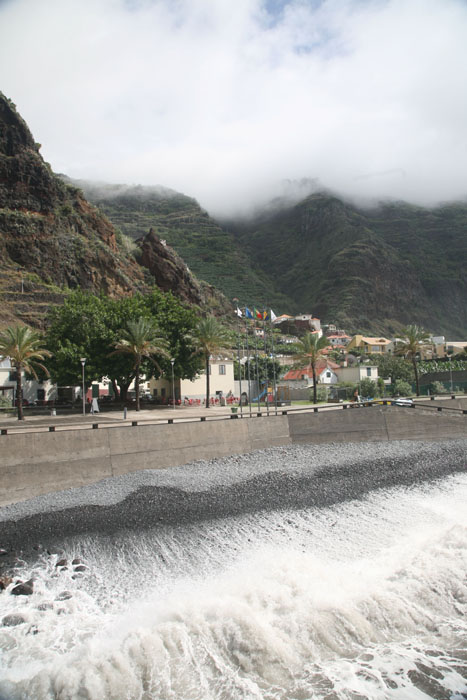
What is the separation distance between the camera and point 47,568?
12.4m

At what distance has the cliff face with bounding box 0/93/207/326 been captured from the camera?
A: 7094cm

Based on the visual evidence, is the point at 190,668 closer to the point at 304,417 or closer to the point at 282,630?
the point at 282,630

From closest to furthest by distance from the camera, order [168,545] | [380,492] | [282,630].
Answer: [282,630] → [168,545] → [380,492]

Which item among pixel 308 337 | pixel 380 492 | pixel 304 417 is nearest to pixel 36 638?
pixel 380 492

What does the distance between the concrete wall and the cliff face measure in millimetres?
44990

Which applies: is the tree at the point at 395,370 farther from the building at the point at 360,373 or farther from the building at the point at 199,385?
the building at the point at 199,385

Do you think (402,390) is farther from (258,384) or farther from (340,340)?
(340,340)

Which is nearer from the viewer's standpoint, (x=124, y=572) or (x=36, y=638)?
(x=36, y=638)

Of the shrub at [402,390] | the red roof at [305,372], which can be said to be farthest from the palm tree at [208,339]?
the red roof at [305,372]

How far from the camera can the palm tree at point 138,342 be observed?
40753mm

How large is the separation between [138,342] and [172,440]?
17636 millimetres

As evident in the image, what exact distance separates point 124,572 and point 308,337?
41.8 metres

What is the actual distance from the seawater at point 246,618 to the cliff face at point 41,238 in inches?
2236

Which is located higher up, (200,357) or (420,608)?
(200,357)
